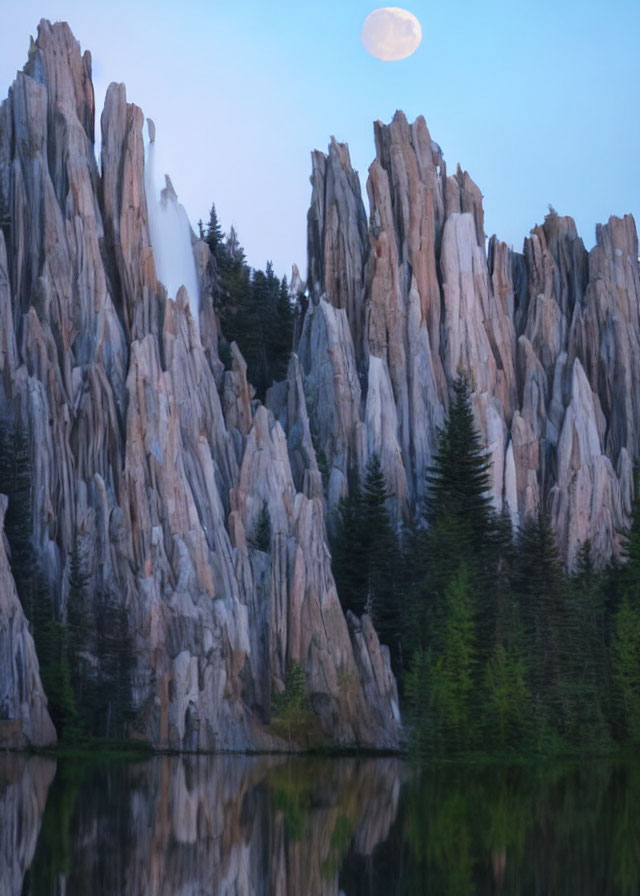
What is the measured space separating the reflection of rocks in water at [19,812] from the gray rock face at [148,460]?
9190mm

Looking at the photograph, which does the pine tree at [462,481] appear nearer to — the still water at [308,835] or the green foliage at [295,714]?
the green foliage at [295,714]

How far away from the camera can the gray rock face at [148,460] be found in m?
53.3

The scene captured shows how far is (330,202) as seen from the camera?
75938 millimetres

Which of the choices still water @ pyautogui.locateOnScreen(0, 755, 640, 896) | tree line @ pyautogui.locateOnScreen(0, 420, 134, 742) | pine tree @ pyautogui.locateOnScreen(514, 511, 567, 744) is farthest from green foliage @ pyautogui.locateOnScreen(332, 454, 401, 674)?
still water @ pyautogui.locateOnScreen(0, 755, 640, 896)

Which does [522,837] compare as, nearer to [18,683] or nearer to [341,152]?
[18,683]

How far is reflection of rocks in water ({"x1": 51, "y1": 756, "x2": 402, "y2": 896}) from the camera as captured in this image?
66.9 ft

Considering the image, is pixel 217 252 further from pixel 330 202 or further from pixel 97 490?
pixel 97 490

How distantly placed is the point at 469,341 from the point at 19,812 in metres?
51.4

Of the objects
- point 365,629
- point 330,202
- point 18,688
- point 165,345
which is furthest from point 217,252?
point 18,688

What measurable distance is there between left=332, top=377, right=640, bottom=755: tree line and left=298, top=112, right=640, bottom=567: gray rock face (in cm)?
238

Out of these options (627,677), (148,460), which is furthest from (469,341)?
(148,460)

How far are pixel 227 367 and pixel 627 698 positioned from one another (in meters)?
28.5

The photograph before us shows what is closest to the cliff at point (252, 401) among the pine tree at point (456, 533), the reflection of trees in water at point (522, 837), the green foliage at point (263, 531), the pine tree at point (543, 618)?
the green foliage at point (263, 531)

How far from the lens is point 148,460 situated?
57.2 metres
